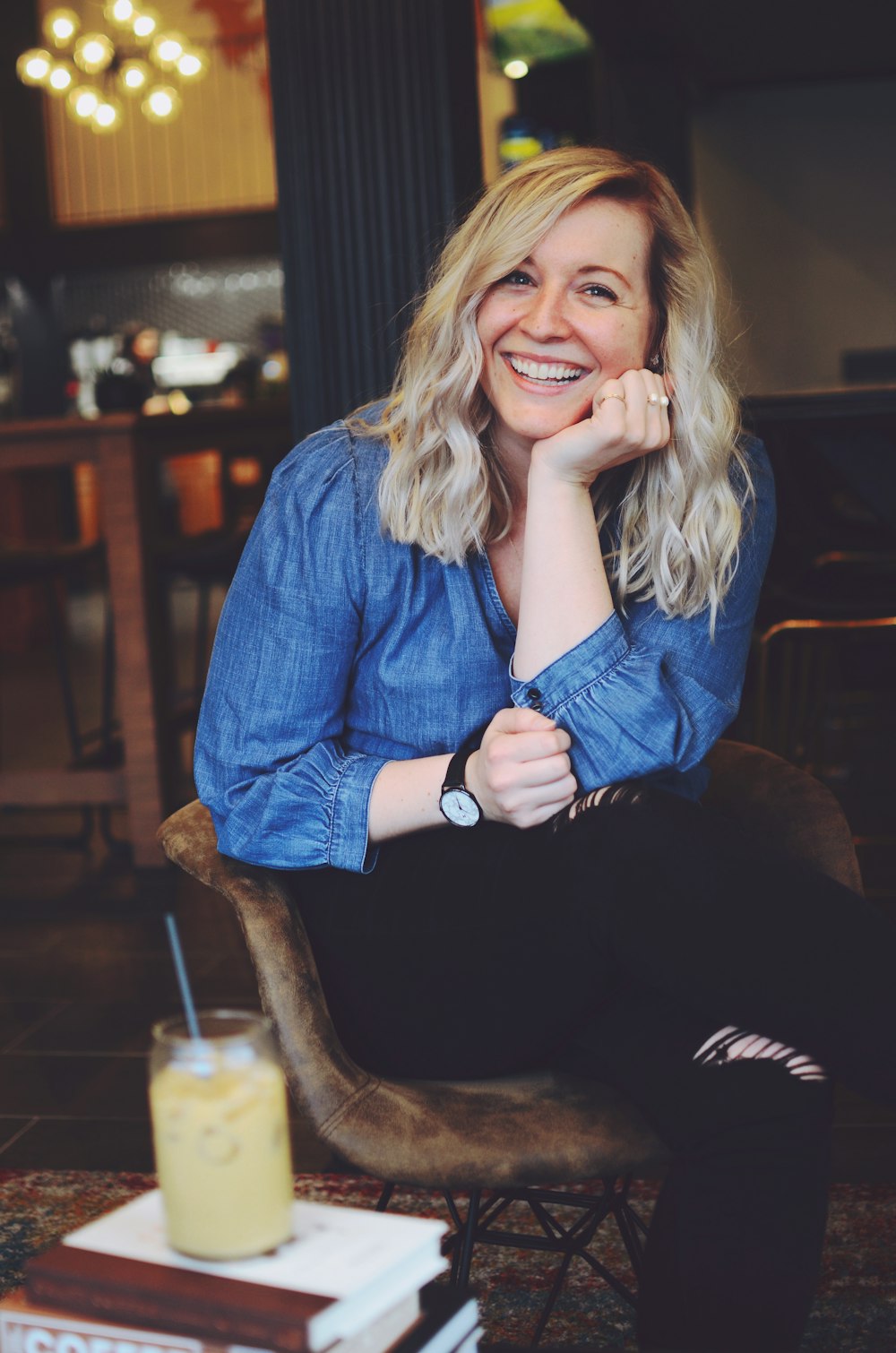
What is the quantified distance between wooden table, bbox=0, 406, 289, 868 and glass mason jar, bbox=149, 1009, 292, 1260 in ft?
8.64

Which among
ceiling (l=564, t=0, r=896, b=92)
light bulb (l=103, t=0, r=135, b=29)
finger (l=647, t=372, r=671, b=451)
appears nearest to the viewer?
finger (l=647, t=372, r=671, b=451)

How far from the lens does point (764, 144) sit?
469 centimetres

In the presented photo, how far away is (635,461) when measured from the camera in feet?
5.15

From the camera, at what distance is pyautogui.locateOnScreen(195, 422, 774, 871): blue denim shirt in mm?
1386

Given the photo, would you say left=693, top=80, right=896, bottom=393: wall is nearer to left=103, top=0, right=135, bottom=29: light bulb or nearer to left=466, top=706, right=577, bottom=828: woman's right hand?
left=466, top=706, right=577, bottom=828: woman's right hand

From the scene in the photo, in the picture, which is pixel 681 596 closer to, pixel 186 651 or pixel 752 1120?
pixel 752 1120

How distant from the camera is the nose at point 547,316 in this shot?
1.47 metres

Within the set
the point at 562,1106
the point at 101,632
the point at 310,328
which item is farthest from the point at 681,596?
the point at 101,632

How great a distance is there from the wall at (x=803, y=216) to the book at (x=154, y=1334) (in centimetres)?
406

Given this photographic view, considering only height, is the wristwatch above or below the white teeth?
below

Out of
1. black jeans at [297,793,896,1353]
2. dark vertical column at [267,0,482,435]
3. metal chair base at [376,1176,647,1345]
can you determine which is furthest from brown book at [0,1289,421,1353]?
dark vertical column at [267,0,482,435]

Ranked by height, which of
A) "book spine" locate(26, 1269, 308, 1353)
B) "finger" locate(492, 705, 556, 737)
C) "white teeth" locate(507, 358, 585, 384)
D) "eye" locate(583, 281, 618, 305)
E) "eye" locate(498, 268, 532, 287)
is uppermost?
"eye" locate(498, 268, 532, 287)

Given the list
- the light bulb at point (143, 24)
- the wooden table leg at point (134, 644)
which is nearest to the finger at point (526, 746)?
the wooden table leg at point (134, 644)

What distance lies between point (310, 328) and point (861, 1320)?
1617 millimetres
